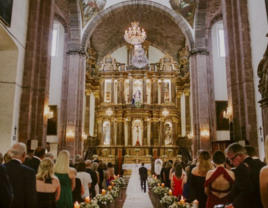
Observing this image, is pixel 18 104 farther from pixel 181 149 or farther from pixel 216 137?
pixel 181 149

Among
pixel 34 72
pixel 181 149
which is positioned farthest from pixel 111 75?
pixel 34 72

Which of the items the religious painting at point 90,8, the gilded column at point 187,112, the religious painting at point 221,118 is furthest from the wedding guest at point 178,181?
the gilded column at point 187,112

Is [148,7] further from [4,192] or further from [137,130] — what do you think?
[4,192]

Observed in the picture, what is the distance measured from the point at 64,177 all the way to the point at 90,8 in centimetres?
1703

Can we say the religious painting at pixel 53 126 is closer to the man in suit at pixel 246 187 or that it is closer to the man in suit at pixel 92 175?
the man in suit at pixel 92 175

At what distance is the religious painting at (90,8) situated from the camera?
64.0ft

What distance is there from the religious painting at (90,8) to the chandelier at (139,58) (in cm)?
785

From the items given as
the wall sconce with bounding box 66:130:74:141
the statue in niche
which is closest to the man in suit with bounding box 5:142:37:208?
the wall sconce with bounding box 66:130:74:141

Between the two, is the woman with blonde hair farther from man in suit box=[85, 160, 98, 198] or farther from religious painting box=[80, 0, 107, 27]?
religious painting box=[80, 0, 107, 27]

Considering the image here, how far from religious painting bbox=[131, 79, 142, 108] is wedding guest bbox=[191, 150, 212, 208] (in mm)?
21682

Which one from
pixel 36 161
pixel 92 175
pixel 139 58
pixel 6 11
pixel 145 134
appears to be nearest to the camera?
pixel 36 161

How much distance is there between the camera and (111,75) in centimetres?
2797

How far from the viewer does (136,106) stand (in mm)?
26734

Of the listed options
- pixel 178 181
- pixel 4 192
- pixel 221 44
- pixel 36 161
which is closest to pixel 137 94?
pixel 221 44
